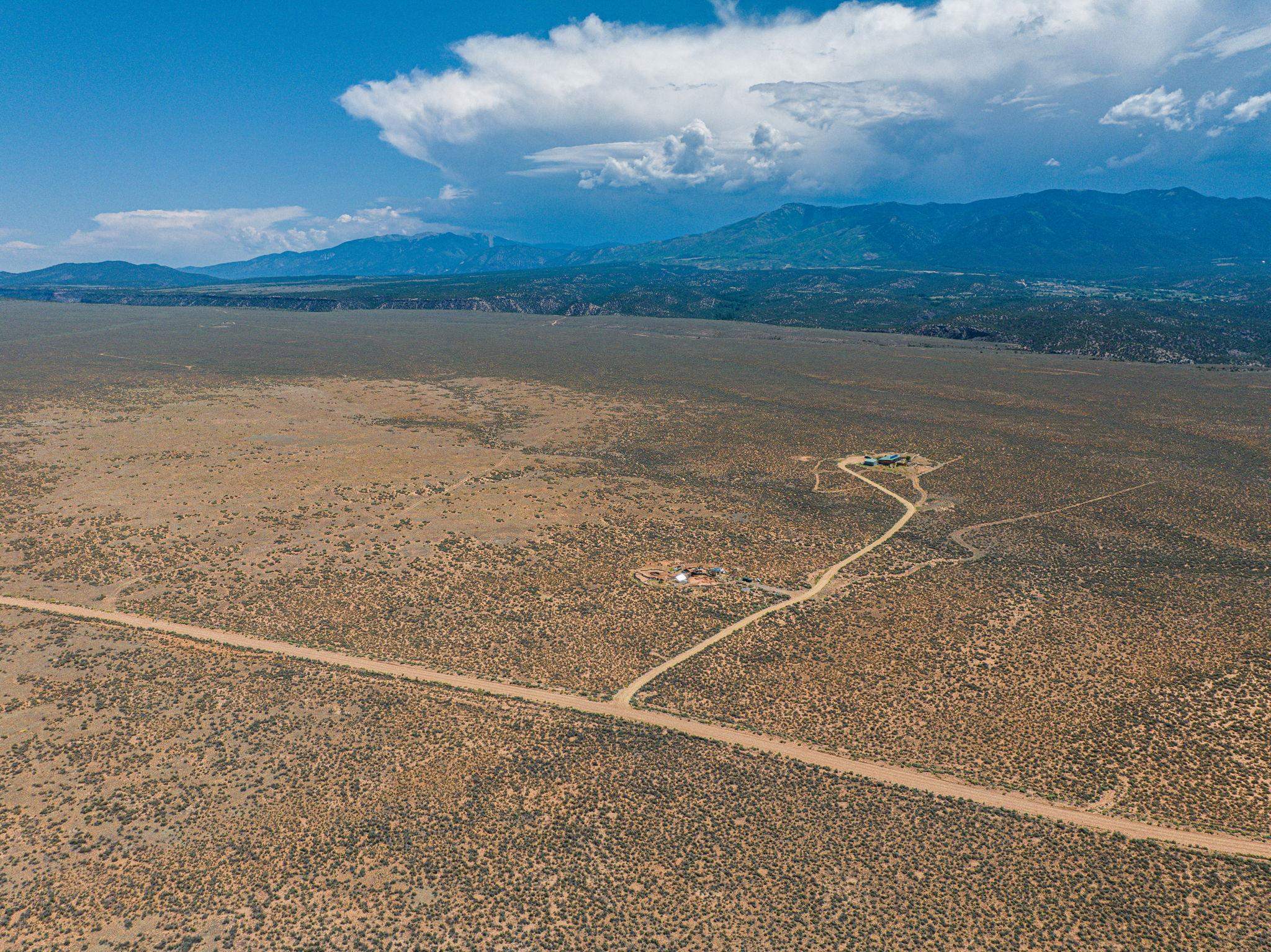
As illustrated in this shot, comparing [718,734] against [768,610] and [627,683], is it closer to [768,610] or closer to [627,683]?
[627,683]

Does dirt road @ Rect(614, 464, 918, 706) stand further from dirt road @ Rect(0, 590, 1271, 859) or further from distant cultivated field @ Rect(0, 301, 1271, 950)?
dirt road @ Rect(0, 590, 1271, 859)

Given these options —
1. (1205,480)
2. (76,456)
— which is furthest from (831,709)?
(76,456)

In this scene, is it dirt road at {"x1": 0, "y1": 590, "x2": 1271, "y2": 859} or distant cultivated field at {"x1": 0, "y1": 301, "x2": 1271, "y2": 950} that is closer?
distant cultivated field at {"x1": 0, "y1": 301, "x2": 1271, "y2": 950}

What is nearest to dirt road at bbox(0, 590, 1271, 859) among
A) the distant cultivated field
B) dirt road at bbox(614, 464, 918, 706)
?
the distant cultivated field

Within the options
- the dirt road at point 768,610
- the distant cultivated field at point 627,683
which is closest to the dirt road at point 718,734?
the distant cultivated field at point 627,683

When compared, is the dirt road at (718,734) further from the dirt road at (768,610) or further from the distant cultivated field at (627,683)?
the dirt road at (768,610)

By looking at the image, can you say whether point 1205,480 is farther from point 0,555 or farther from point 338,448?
point 0,555
